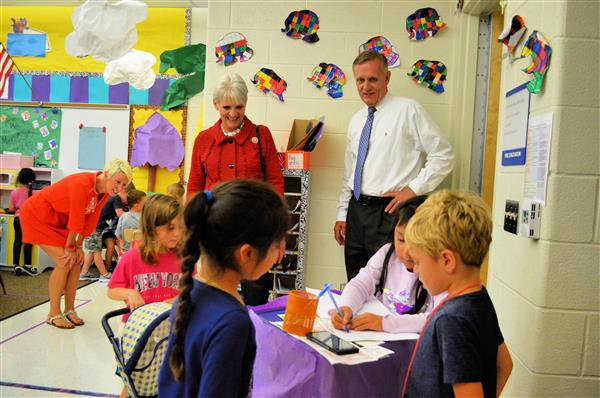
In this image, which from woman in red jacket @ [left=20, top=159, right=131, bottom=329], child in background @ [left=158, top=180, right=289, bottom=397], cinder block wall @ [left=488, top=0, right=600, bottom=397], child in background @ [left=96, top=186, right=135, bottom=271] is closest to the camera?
child in background @ [left=158, top=180, right=289, bottom=397]

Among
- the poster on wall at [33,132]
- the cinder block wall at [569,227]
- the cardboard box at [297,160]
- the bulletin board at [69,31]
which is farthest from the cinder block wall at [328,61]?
the poster on wall at [33,132]

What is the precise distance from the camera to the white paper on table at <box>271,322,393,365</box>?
4.26ft

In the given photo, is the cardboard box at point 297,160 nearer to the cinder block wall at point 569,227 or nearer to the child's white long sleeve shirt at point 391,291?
the child's white long sleeve shirt at point 391,291

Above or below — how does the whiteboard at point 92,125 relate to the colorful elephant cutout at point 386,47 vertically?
below

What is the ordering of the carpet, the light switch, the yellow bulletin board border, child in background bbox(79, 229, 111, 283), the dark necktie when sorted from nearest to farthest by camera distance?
1. the light switch
2. the dark necktie
3. the carpet
4. child in background bbox(79, 229, 111, 283)
5. the yellow bulletin board border

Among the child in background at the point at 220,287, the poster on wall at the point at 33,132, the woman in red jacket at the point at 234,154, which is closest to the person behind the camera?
the child in background at the point at 220,287

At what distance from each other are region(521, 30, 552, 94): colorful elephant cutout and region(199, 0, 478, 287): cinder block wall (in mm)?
1833

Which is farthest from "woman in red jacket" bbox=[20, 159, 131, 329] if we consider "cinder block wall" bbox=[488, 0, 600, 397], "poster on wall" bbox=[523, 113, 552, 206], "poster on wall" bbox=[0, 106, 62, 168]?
"poster on wall" bbox=[0, 106, 62, 168]

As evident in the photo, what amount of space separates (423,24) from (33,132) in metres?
5.10

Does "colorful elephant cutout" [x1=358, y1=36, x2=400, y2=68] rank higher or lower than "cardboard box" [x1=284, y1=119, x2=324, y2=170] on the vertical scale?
higher

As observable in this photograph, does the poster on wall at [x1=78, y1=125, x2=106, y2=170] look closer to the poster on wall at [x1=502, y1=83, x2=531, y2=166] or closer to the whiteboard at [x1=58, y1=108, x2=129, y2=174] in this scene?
the whiteboard at [x1=58, y1=108, x2=129, y2=174]

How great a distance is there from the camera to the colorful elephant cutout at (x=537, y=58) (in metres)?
1.75

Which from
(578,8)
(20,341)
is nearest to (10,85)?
(20,341)

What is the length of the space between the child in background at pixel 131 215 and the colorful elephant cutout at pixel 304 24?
8.05 feet
